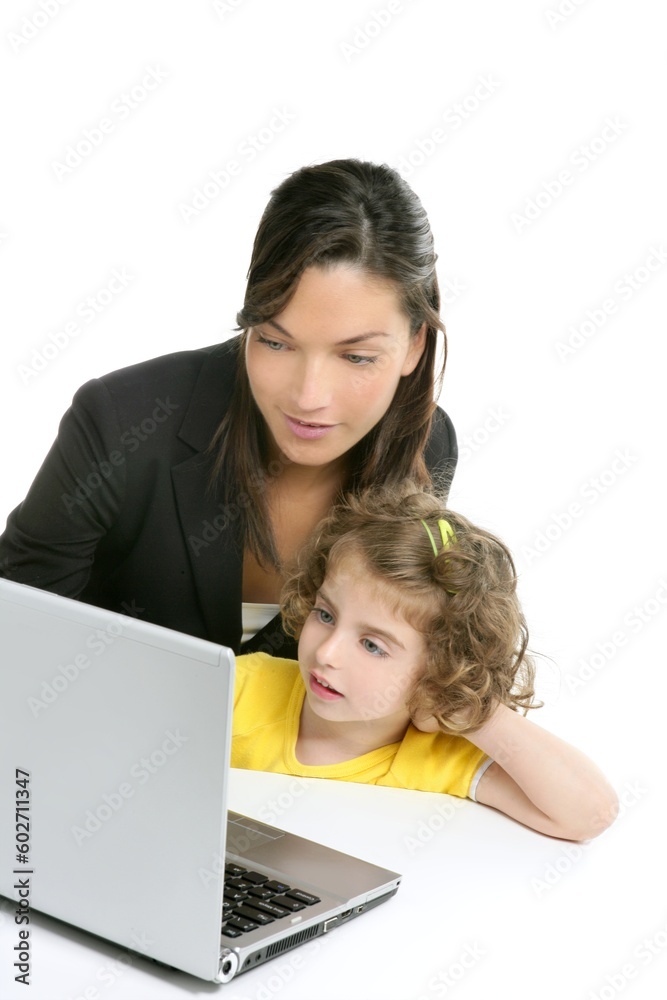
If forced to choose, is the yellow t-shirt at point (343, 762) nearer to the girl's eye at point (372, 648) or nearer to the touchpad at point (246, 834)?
the girl's eye at point (372, 648)

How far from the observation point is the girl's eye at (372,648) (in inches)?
65.9

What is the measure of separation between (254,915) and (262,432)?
1018 millimetres

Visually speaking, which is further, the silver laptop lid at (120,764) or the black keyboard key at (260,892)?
the black keyboard key at (260,892)

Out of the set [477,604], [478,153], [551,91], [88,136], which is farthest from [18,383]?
[477,604]

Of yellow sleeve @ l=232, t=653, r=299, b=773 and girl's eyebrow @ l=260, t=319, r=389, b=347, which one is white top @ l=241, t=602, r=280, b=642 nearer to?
yellow sleeve @ l=232, t=653, r=299, b=773

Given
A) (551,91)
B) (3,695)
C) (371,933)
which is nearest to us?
(3,695)

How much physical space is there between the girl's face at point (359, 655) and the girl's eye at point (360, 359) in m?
0.31

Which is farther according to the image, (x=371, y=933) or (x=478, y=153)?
(x=478, y=153)

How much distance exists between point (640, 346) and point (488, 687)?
75.1 inches

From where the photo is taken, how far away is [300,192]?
179cm

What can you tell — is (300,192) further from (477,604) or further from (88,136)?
(88,136)

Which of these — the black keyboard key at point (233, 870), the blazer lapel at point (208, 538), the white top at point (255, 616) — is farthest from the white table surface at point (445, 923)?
the white top at point (255, 616)

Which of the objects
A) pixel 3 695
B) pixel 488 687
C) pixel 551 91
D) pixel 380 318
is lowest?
pixel 3 695

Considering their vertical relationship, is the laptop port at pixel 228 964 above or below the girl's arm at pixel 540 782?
below
